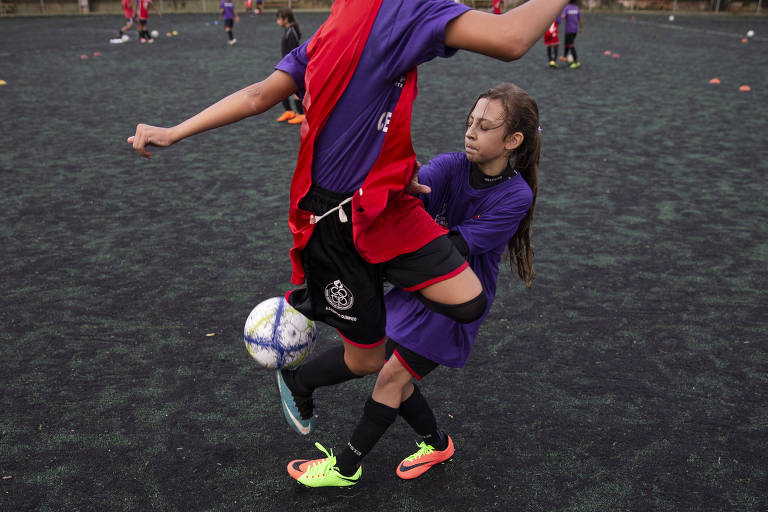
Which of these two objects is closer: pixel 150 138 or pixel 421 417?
pixel 150 138

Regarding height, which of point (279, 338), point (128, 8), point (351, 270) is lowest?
point (279, 338)

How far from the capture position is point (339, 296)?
Answer: 257cm

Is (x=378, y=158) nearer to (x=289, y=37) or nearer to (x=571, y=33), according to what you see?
(x=289, y=37)

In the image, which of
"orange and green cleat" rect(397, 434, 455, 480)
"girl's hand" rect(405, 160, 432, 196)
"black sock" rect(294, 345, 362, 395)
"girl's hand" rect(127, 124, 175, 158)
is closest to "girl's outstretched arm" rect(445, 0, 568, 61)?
"girl's hand" rect(405, 160, 432, 196)

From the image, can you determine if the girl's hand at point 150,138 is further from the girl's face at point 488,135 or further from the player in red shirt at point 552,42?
the player in red shirt at point 552,42

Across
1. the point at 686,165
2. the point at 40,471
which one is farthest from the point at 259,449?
the point at 686,165

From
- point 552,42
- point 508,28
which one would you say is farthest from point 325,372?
point 552,42

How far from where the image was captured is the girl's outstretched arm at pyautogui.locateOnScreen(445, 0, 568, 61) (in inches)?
80.3

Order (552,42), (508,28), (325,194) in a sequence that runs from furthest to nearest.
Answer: (552,42), (325,194), (508,28)

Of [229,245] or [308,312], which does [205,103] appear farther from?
[308,312]

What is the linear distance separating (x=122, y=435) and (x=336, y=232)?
1750mm

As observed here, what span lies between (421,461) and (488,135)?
58.1 inches

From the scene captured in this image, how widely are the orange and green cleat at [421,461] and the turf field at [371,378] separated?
4 centimetres

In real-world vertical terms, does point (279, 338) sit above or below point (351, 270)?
below
